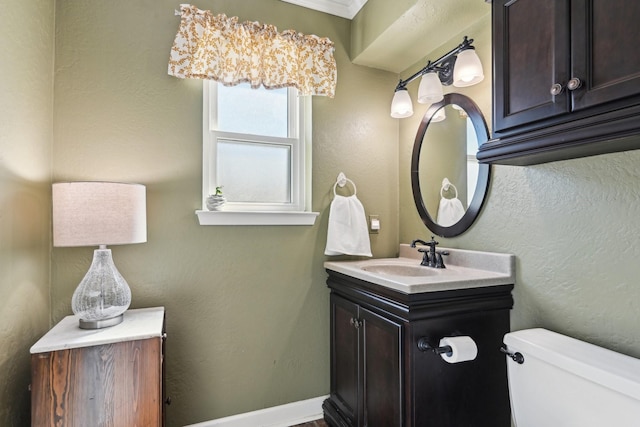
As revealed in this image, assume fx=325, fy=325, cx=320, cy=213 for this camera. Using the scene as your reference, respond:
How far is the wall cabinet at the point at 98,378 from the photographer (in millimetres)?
1217

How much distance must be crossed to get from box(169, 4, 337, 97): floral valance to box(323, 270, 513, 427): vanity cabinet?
128cm

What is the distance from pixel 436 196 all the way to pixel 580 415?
4.06 feet

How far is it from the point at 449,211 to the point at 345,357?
1045mm

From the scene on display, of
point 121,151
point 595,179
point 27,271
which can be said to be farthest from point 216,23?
point 595,179

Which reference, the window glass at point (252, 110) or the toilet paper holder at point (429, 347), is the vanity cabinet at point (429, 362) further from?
the window glass at point (252, 110)

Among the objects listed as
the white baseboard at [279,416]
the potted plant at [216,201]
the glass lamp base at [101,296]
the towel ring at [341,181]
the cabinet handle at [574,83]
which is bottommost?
the white baseboard at [279,416]

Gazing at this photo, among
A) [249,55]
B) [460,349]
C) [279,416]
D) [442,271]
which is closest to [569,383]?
[460,349]

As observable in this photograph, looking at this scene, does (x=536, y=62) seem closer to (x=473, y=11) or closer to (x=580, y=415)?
(x=473, y=11)

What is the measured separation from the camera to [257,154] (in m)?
2.06

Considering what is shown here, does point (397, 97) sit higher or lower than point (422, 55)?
lower

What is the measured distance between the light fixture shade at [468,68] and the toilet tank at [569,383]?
119cm

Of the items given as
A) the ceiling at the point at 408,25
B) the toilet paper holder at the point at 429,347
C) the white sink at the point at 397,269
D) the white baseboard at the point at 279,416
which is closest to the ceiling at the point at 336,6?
the ceiling at the point at 408,25

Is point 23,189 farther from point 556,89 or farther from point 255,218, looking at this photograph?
point 556,89

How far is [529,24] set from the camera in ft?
3.66
